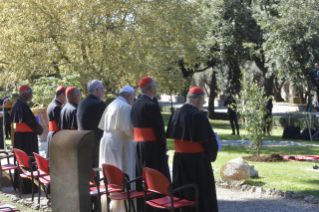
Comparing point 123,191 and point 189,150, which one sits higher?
point 189,150

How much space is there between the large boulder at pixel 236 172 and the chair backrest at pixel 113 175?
11.8ft

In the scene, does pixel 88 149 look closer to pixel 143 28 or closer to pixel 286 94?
pixel 143 28

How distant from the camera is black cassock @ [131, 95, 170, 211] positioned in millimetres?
5938

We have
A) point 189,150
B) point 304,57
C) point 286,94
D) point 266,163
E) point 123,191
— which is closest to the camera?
point 189,150

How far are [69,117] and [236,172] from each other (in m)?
3.62

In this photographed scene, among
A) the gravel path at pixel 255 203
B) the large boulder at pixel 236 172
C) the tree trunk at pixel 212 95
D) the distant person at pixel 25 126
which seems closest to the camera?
Result: the gravel path at pixel 255 203

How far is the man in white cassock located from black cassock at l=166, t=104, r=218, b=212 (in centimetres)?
106

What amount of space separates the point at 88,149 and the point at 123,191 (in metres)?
3.21

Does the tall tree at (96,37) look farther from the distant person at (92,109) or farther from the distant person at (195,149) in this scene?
the distant person at (195,149)

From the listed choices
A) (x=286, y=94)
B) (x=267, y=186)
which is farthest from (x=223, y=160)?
(x=286, y=94)

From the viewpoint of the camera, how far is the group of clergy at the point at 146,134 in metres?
5.30

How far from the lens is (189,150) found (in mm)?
5379

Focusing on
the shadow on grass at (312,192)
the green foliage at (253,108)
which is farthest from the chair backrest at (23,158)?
the green foliage at (253,108)

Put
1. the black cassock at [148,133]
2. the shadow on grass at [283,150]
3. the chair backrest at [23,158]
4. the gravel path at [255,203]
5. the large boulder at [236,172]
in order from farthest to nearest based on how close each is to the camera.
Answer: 1. the shadow on grass at [283,150]
2. the large boulder at [236,172]
3. the chair backrest at [23,158]
4. the gravel path at [255,203]
5. the black cassock at [148,133]
